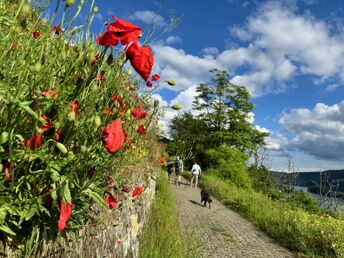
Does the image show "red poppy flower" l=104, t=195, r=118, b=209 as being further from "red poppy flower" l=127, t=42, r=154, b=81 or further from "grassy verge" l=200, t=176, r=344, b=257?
"grassy verge" l=200, t=176, r=344, b=257

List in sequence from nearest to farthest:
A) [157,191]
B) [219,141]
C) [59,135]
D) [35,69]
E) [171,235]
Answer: [35,69], [59,135], [171,235], [157,191], [219,141]

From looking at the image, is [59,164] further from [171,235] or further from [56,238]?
[171,235]

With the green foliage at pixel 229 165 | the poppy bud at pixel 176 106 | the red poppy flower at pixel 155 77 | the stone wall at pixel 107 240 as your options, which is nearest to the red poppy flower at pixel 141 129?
the poppy bud at pixel 176 106

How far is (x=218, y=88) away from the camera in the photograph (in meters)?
41.5

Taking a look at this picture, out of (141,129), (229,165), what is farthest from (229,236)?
(229,165)

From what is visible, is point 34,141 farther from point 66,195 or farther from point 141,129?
point 141,129

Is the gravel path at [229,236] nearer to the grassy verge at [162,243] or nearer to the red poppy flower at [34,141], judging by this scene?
the grassy verge at [162,243]

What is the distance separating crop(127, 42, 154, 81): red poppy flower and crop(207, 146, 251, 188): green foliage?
90.4 feet

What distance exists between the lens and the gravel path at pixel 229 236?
8125 millimetres

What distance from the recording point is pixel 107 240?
2834 millimetres

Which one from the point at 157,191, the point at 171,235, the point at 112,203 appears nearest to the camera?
the point at 112,203

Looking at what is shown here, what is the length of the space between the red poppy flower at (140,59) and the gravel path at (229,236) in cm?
556

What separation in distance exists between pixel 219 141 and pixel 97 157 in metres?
38.5

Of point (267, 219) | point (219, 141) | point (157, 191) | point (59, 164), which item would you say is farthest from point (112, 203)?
point (219, 141)
